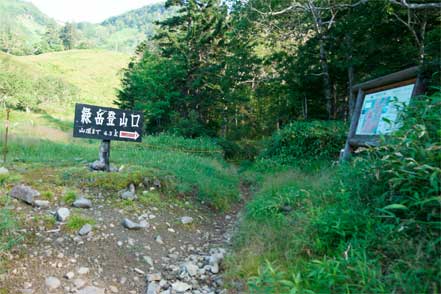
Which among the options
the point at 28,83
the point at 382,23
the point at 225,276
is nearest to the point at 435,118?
the point at 225,276

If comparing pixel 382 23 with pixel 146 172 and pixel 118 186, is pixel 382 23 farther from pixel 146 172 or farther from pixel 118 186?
pixel 118 186

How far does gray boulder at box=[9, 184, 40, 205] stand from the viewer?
12.0ft

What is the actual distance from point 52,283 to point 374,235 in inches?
102

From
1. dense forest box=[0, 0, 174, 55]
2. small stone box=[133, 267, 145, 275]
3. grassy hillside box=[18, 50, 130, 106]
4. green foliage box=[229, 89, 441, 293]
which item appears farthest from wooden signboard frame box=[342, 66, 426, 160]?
dense forest box=[0, 0, 174, 55]

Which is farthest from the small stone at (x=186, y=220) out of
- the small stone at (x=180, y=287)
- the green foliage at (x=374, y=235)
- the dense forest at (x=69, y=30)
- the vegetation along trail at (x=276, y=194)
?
the dense forest at (x=69, y=30)

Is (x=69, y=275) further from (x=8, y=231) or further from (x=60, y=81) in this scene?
(x=60, y=81)

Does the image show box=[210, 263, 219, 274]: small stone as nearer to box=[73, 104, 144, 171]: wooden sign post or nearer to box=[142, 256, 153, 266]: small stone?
box=[142, 256, 153, 266]: small stone

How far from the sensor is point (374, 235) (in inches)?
→ 81.0

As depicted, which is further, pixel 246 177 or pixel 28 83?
pixel 28 83

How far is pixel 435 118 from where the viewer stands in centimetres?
230

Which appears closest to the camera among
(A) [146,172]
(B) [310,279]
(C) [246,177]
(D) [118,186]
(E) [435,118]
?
(B) [310,279]

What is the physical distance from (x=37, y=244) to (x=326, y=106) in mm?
10391

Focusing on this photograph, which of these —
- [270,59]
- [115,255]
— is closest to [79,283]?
[115,255]

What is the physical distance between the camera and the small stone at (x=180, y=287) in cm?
268
